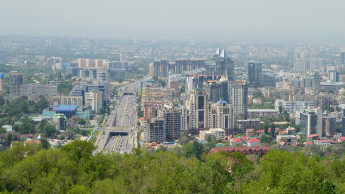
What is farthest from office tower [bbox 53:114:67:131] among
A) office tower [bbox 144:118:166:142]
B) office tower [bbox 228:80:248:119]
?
office tower [bbox 228:80:248:119]

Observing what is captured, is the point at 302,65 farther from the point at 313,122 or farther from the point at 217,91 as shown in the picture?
the point at 313,122

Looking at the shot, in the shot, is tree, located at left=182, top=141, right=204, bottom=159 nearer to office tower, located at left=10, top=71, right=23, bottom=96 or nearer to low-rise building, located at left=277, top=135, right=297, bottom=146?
low-rise building, located at left=277, top=135, right=297, bottom=146

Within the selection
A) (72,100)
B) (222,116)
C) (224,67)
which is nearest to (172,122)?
(222,116)

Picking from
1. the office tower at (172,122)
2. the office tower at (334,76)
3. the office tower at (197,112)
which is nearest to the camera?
the office tower at (172,122)

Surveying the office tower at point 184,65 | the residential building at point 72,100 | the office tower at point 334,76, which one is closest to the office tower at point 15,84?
the residential building at point 72,100

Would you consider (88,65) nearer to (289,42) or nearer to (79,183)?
(79,183)

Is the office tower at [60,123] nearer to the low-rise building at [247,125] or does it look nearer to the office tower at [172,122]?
the office tower at [172,122]
